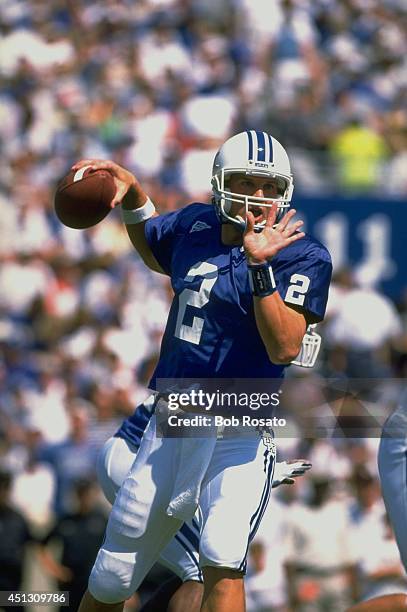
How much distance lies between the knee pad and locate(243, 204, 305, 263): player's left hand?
120 cm

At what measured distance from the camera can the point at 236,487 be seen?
Result: 15.3 feet

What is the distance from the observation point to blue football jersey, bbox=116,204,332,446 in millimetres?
4699

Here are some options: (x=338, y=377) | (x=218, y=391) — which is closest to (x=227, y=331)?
(x=218, y=391)

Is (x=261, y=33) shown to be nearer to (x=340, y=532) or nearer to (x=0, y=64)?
(x=0, y=64)

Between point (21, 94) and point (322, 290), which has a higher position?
point (21, 94)

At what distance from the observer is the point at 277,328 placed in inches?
177

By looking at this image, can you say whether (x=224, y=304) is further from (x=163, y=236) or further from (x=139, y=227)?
(x=139, y=227)

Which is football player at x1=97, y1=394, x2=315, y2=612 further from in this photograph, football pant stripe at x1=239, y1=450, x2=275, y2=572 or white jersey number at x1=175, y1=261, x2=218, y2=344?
football pant stripe at x1=239, y1=450, x2=275, y2=572

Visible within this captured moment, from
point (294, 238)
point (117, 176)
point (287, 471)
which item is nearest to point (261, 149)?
point (294, 238)

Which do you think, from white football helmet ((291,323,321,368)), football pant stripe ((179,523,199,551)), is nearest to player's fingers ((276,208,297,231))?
white football helmet ((291,323,321,368))

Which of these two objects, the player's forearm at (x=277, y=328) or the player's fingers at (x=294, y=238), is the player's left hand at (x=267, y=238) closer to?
the player's fingers at (x=294, y=238)

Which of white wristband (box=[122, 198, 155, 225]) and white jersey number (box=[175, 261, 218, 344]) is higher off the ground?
white wristband (box=[122, 198, 155, 225])

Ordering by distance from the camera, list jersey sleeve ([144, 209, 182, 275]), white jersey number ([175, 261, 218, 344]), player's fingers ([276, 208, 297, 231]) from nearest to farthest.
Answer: player's fingers ([276, 208, 297, 231]) < white jersey number ([175, 261, 218, 344]) < jersey sleeve ([144, 209, 182, 275])

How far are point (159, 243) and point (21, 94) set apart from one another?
318 inches
